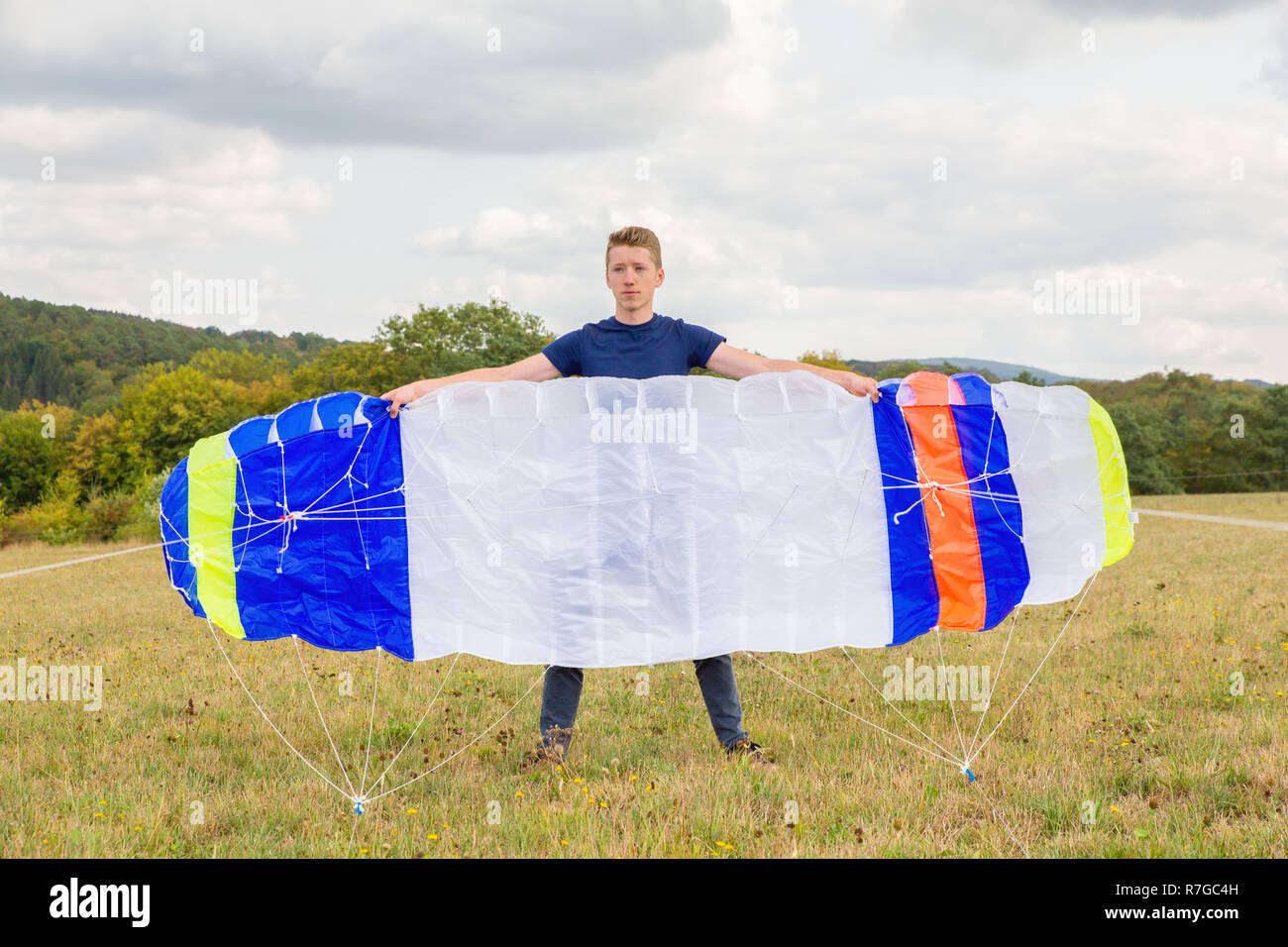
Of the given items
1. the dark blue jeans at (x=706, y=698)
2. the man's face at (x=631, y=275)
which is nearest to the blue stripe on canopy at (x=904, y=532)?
the dark blue jeans at (x=706, y=698)

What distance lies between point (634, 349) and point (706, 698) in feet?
7.57

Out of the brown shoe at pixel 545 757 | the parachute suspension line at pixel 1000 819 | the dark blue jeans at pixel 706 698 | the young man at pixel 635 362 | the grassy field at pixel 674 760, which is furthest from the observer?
the dark blue jeans at pixel 706 698

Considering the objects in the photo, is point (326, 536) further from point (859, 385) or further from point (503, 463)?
point (859, 385)

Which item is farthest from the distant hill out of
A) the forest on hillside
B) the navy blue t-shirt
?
the navy blue t-shirt

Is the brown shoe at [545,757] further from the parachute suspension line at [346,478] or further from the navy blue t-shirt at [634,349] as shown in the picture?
the navy blue t-shirt at [634,349]

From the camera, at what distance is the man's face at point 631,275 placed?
5891mm

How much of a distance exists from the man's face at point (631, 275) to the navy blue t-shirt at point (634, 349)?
7.1 inches

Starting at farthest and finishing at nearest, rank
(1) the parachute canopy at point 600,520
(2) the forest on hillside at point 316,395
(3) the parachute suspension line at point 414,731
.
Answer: (2) the forest on hillside at point 316,395 < (3) the parachute suspension line at point 414,731 < (1) the parachute canopy at point 600,520

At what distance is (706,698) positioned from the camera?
20.8 ft

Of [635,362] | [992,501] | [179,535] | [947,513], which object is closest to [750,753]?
[947,513]

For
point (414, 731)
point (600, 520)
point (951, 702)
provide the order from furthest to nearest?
point (951, 702)
point (414, 731)
point (600, 520)
